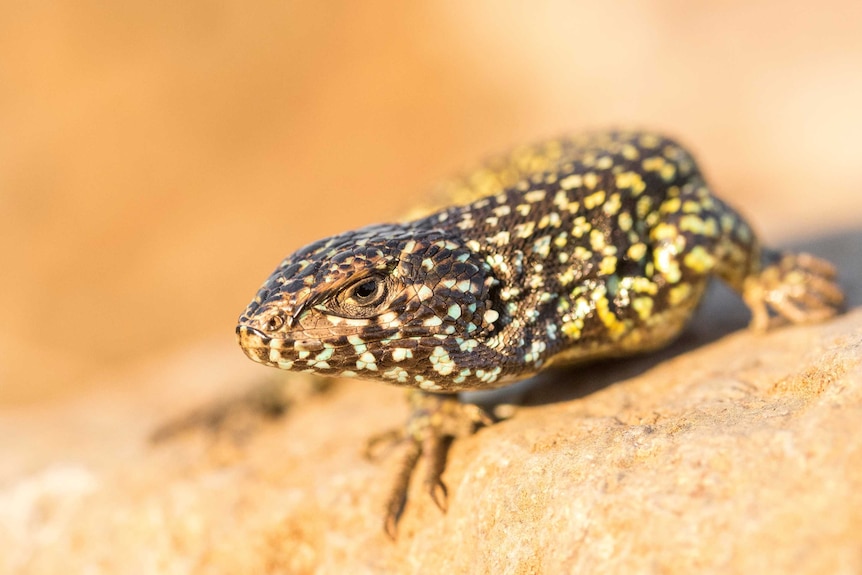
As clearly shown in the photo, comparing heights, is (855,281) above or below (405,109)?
below

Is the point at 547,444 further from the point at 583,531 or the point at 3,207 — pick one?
the point at 3,207

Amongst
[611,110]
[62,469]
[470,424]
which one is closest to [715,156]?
[611,110]

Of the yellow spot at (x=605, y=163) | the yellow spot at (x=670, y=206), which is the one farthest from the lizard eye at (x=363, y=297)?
the yellow spot at (x=670, y=206)

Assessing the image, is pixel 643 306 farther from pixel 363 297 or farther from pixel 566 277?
pixel 363 297

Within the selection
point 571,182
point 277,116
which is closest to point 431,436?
point 571,182

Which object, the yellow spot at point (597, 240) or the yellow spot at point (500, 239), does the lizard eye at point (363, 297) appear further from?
the yellow spot at point (597, 240)

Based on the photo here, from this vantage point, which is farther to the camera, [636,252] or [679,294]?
[679,294]

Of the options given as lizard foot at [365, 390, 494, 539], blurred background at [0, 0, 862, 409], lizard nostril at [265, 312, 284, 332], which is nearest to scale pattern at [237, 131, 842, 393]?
lizard nostril at [265, 312, 284, 332]
